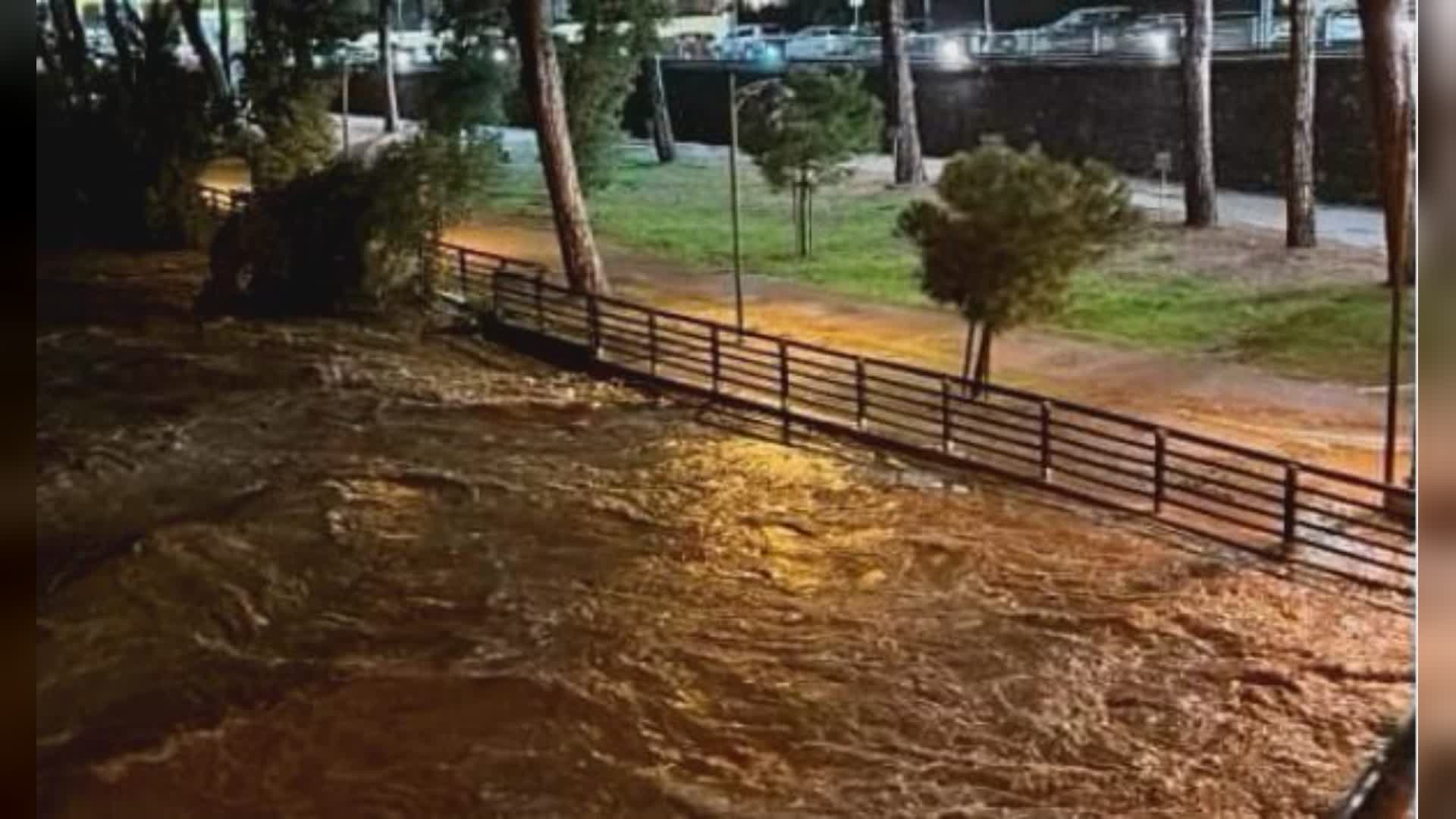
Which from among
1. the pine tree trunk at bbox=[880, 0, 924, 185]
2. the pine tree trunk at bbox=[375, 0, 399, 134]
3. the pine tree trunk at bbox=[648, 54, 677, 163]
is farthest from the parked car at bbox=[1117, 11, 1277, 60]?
the pine tree trunk at bbox=[375, 0, 399, 134]

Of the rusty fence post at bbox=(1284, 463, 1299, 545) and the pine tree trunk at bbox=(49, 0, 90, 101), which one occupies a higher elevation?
the pine tree trunk at bbox=(49, 0, 90, 101)

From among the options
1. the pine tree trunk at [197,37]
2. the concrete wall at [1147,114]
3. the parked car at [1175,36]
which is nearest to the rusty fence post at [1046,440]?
the concrete wall at [1147,114]

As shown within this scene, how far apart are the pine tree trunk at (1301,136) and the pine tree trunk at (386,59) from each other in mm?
9233

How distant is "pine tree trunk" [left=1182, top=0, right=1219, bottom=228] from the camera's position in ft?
40.1

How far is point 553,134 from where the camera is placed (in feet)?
41.3

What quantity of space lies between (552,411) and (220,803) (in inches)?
186

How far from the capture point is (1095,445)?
7.80 meters

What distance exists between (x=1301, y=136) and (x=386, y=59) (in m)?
9.80

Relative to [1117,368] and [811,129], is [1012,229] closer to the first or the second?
[1117,368]

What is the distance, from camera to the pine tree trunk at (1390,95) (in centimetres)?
619

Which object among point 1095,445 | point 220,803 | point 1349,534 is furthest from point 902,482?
point 220,803

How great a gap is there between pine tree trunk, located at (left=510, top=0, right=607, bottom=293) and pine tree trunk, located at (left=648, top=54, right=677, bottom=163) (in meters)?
4.01

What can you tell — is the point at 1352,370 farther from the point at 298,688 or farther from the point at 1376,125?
the point at 298,688

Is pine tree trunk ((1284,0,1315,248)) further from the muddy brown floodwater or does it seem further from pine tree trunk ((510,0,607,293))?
pine tree trunk ((510,0,607,293))
